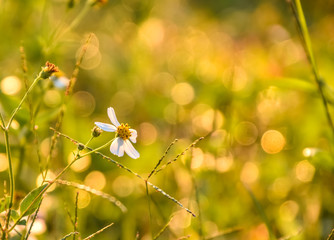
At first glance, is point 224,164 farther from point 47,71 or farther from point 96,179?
point 47,71

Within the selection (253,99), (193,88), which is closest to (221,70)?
(193,88)

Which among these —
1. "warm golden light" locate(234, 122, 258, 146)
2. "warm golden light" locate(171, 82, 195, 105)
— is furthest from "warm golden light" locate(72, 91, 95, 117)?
"warm golden light" locate(234, 122, 258, 146)

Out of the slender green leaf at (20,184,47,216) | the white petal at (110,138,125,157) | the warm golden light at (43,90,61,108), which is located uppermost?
the warm golden light at (43,90,61,108)

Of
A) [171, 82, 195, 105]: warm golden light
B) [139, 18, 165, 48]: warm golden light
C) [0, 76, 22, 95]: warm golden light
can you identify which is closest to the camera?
[0, 76, 22, 95]: warm golden light

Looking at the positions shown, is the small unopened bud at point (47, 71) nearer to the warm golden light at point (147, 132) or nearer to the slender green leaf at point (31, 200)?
the slender green leaf at point (31, 200)

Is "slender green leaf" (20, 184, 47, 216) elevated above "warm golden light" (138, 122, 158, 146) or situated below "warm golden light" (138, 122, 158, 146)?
below

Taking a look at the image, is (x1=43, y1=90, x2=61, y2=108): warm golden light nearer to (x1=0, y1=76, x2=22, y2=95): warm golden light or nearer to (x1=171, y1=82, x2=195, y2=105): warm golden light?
(x1=0, y1=76, x2=22, y2=95): warm golden light

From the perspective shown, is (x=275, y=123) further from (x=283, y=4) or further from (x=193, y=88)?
(x=283, y=4)
